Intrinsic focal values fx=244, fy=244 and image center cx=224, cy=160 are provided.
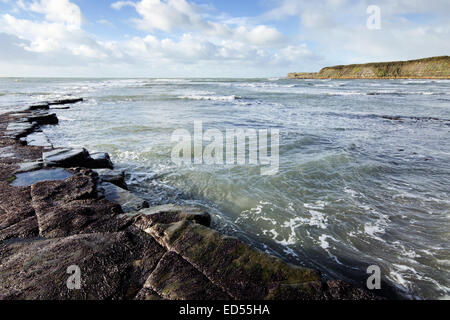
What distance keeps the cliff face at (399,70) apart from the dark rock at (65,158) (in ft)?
295

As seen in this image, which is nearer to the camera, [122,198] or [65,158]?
[122,198]

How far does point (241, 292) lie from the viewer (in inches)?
82.2

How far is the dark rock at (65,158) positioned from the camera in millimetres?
5273

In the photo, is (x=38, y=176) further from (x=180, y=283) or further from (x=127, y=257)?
(x=180, y=283)

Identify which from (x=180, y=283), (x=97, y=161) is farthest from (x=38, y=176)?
(x=180, y=283)

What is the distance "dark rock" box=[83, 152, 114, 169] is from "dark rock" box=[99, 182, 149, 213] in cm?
186

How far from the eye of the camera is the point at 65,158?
5.46m

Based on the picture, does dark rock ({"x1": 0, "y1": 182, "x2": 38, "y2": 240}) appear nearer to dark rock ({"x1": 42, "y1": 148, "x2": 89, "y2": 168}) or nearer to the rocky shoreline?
the rocky shoreline

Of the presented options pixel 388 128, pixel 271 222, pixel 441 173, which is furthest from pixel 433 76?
pixel 271 222

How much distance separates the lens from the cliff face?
70312mm

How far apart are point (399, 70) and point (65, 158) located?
10234 centimetres

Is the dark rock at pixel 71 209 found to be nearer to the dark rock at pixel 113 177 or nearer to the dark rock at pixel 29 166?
the dark rock at pixel 113 177

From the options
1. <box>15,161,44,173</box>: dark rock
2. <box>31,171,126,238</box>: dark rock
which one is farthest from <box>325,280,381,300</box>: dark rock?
<box>15,161,44,173</box>: dark rock
